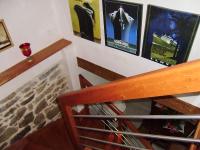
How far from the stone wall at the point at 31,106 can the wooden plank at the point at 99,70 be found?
0.35 meters

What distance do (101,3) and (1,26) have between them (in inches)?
48.7

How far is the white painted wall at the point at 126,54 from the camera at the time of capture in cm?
212

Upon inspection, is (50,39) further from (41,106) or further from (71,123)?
(71,123)

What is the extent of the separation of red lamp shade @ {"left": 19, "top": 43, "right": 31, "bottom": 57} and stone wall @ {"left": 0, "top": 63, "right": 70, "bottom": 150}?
491mm

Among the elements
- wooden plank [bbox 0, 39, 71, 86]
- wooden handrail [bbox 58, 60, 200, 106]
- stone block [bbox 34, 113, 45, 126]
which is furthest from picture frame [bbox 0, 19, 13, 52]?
wooden handrail [bbox 58, 60, 200, 106]

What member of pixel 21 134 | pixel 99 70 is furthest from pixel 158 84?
pixel 21 134

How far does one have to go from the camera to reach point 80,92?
138 cm

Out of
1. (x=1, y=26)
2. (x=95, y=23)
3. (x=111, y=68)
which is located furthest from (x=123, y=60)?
(x=1, y=26)

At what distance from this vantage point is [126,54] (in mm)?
2961

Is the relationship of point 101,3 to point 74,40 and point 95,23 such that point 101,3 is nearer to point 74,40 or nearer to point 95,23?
point 95,23

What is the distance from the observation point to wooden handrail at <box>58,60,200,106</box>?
0.68 meters

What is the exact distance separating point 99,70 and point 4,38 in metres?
1.51

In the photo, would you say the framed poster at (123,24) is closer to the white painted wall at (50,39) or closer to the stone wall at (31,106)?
the white painted wall at (50,39)

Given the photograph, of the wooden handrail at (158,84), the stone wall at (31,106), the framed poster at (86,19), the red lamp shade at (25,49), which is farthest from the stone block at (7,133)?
the wooden handrail at (158,84)
